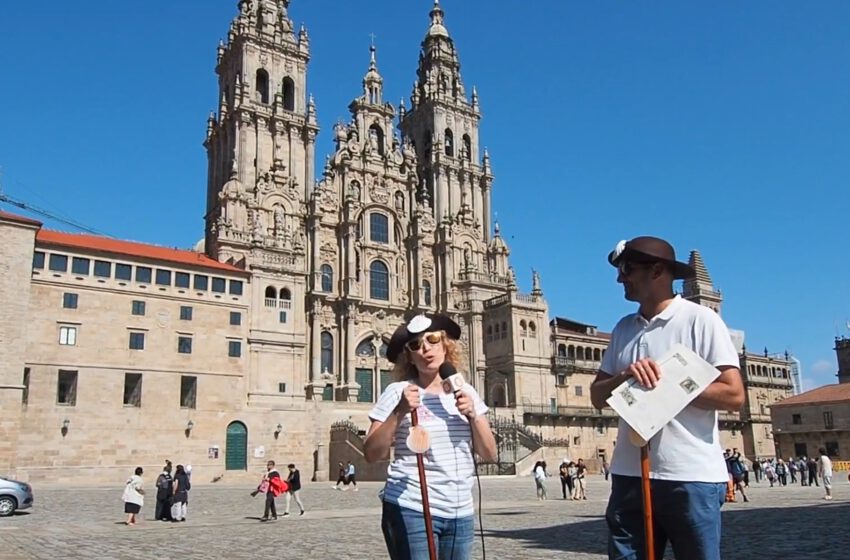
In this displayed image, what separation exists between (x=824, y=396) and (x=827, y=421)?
247 cm

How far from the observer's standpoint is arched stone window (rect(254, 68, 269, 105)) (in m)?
60.9

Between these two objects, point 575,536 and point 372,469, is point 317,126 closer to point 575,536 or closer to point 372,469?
point 372,469

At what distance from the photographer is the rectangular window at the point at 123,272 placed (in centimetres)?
4425

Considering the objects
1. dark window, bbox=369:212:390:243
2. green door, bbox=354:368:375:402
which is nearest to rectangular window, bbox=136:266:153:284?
green door, bbox=354:368:375:402

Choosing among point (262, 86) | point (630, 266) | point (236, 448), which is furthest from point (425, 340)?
point (262, 86)

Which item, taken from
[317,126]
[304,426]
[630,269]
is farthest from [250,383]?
[630,269]

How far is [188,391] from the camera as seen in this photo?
1795 inches

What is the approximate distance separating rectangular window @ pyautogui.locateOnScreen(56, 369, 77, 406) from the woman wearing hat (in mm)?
41200

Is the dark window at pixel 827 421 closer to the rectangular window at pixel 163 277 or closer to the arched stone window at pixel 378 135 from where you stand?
the arched stone window at pixel 378 135

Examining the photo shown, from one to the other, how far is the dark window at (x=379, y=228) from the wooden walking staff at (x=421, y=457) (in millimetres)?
58109

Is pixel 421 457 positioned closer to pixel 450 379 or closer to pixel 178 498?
pixel 450 379

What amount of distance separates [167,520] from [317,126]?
45.1m

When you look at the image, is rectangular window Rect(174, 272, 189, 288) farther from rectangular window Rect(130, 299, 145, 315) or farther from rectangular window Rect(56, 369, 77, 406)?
rectangular window Rect(56, 369, 77, 406)

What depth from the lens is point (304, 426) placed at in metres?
49.2
